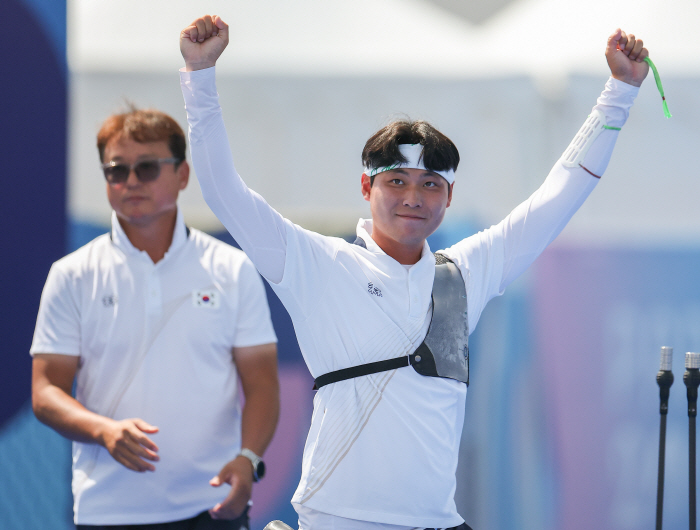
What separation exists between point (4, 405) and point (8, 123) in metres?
1.41

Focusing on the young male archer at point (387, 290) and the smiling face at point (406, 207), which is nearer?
the young male archer at point (387, 290)

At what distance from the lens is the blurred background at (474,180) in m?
3.45

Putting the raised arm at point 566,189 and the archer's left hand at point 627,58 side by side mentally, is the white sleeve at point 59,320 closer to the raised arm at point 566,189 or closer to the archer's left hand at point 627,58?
the raised arm at point 566,189

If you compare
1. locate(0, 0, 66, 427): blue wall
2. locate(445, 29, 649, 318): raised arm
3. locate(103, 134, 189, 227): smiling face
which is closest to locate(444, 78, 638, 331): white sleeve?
locate(445, 29, 649, 318): raised arm

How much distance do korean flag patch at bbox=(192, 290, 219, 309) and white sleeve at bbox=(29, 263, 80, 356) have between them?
1.41ft

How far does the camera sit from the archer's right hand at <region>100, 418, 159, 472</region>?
214 cm

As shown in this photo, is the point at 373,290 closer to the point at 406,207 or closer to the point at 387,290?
the point at 387,290

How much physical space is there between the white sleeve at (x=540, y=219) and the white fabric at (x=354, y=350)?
208 millimetres

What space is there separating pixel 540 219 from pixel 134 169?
152 cm

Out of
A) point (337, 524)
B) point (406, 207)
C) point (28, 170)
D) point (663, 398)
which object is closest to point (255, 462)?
point (337, 524)

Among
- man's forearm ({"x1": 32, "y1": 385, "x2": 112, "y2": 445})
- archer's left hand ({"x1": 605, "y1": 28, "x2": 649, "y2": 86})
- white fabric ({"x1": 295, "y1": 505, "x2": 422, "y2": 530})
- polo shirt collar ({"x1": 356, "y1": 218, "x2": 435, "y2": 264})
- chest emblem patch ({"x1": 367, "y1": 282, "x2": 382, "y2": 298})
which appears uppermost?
archer's left hand ({"x1": 605, "y1": 28, "x2": 649, "y2": 86})

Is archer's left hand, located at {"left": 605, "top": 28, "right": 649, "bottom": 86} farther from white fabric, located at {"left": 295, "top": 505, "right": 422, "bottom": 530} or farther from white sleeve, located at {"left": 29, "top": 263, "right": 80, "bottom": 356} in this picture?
white sleeve, located at {"left": 29, "top": 263, "right": 80, "bottom": 356}

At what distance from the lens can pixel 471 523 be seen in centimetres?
347

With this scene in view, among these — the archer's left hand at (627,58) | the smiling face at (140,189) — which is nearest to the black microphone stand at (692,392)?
the archer's left hand at (627,58)
